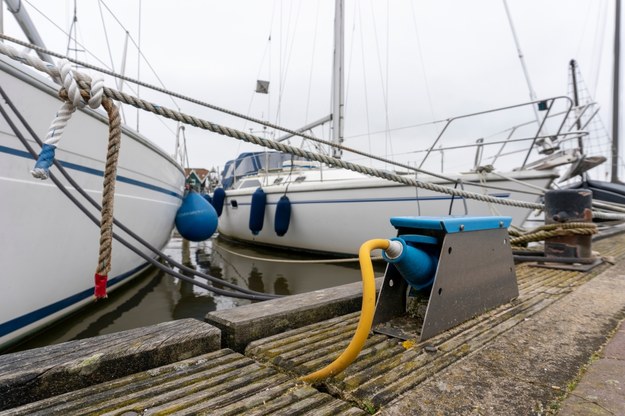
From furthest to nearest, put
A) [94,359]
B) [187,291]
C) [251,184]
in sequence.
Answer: [251,184] → [187,291] → [94,359]

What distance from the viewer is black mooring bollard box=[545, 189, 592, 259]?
326 cm

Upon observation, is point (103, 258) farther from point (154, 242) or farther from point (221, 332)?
point (154, 242)

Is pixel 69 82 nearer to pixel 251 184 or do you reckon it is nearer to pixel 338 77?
pixel 338 77

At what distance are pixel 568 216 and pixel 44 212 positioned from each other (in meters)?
4.35

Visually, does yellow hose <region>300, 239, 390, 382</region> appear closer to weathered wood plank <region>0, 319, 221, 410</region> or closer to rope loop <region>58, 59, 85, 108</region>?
weathered wood plank <region>0, 319, 221, 410</region>

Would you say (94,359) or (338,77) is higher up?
(338,77)

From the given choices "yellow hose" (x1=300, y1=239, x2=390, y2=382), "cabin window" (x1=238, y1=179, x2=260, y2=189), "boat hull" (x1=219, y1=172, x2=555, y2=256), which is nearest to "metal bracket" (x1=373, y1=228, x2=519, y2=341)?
"yellow hose" (x1=300, y1=239, x2=390, y2=382)

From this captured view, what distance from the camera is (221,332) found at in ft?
5.35

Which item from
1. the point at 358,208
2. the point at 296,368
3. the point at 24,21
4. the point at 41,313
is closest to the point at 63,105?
the point at 296,368

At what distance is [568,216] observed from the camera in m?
3.32

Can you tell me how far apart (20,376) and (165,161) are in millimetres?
4388

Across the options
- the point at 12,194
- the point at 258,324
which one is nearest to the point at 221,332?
the point at 258,324

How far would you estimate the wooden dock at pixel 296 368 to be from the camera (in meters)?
1.12

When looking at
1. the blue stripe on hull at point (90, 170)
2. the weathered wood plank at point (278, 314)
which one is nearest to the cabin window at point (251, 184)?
the blue stripe on hull at point (90, 170)
